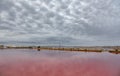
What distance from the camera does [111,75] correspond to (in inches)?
693

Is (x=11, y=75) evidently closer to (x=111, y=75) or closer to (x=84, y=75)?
(x=84, y=75)

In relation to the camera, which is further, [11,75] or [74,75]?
[74,75]

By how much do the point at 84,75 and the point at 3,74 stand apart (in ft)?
24.4

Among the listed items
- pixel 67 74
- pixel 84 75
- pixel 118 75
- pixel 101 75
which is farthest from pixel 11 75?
pixel 118 75

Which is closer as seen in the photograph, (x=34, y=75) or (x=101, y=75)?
(x=34, y=75)

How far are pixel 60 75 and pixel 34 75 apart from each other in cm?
240

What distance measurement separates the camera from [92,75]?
17.6 m

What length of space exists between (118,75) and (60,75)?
17.8 feet

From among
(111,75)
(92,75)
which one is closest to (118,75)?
(111,75)

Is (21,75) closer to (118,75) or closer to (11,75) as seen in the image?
(11,75)

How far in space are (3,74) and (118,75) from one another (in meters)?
10.6

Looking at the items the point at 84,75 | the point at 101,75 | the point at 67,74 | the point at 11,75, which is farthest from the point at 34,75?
the point at 101,75

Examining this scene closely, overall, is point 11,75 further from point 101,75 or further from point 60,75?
point 101,75

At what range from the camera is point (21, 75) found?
16.6 metres
